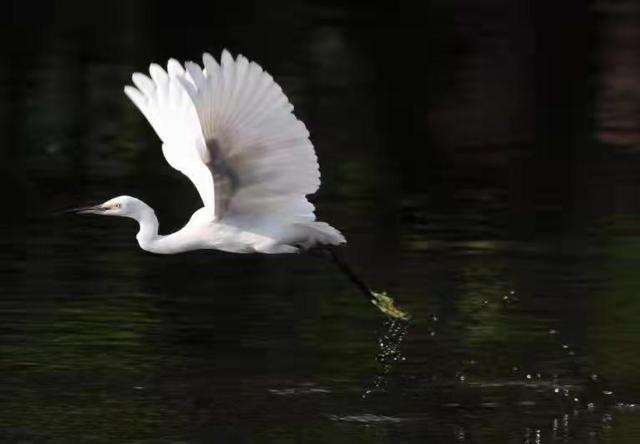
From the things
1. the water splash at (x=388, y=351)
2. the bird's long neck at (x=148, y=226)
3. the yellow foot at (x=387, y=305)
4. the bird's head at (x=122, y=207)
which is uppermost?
the bird's head at (x=122, y=207)

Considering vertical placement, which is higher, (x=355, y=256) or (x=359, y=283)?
(x=355, y=256)

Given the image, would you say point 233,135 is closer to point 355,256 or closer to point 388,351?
point 388,351

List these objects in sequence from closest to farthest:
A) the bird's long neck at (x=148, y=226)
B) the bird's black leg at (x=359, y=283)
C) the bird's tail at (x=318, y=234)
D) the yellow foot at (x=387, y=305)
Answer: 1. the bird's tail at (x=318, y=234)
2. the bird's long neck at (x=148, y=226)
3. the bird's black leg at (x=359, y=283)
4. the yellow foot at (x=387, y=305)

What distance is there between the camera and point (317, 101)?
18234 millimetres

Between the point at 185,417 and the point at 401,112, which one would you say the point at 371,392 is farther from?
the point at 401,112

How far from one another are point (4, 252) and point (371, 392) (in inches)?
156

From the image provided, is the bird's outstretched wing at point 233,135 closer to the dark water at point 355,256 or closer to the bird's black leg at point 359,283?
the bird's black leg at point 359,283

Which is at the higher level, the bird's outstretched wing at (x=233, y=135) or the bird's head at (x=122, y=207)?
the bird's outstretched wing at (x=233, y=135)

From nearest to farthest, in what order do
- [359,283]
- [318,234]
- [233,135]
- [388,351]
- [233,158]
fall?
1. [233,135]
2. [233,158]
3. [318,234]
4. [359,283]
5. [388,351]

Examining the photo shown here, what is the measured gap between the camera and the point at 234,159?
28.8ft

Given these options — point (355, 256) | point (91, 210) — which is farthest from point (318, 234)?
point (355, 256)

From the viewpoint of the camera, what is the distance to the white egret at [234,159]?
8.34 m

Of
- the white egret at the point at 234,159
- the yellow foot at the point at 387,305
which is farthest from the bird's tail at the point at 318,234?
the yellow foot at the point at 387,305

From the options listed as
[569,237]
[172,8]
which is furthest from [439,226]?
[172,8]
